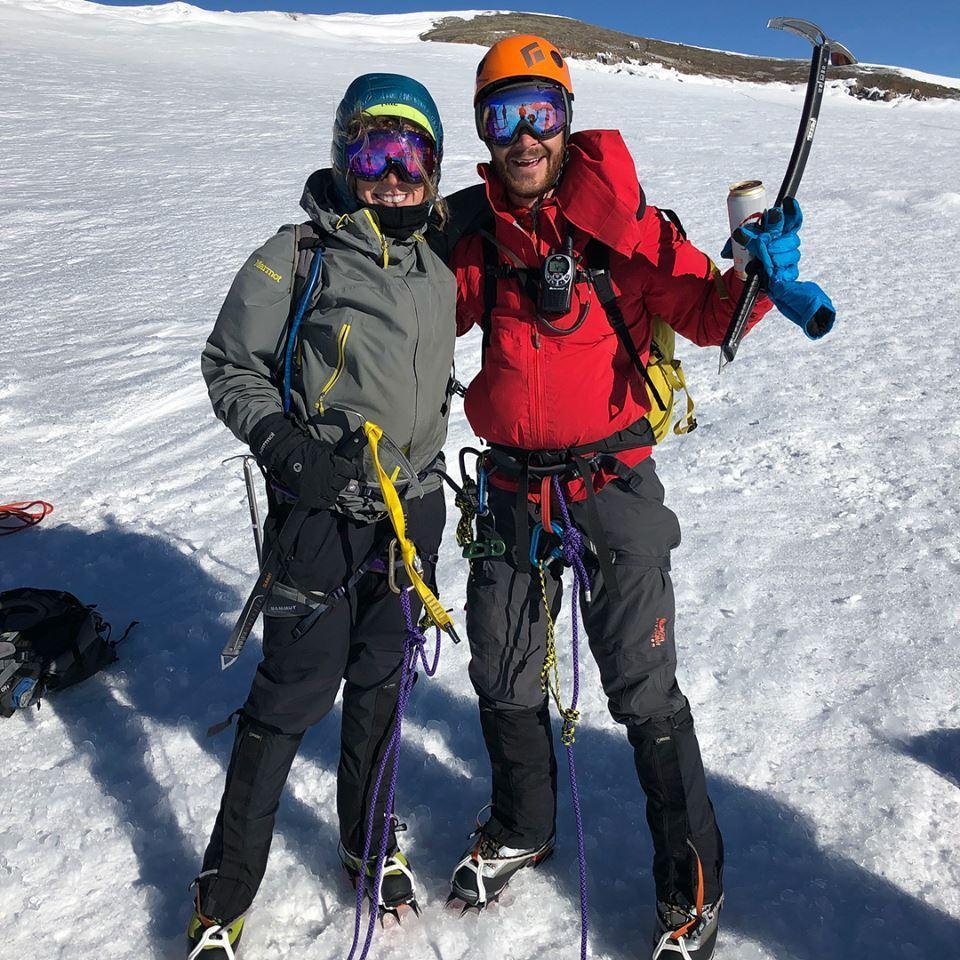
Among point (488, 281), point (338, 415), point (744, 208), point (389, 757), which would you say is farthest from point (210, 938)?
point (744, 208)

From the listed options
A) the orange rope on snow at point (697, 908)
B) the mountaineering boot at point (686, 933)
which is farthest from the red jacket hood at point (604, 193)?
the mountaineering boot at point (686, 933)

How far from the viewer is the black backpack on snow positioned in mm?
3412

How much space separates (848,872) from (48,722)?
3.18 metres

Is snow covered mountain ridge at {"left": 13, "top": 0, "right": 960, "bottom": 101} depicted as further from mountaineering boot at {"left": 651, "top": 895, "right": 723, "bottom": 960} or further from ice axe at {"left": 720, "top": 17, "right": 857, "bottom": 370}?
mountaineering boot at {"left": 651, "top": 895, "right": 723, "bottom": 960}

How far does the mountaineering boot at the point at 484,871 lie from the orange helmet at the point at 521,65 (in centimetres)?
241

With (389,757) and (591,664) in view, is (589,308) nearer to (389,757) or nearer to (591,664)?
(389,757)

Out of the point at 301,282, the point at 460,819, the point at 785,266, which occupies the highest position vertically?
the point at 785,266

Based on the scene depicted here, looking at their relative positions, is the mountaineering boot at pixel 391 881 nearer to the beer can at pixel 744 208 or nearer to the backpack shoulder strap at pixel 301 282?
the backpack shoulder strap at pixel 301 282

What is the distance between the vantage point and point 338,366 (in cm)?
220

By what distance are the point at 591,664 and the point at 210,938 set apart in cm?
195

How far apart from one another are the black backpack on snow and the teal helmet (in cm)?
245

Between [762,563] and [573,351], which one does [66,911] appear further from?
[762,563]

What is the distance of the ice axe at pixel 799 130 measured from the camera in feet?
6.88

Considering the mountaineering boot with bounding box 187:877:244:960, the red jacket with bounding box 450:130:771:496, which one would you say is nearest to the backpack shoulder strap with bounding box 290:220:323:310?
the red jacket with bounding box 450:130:771:496
